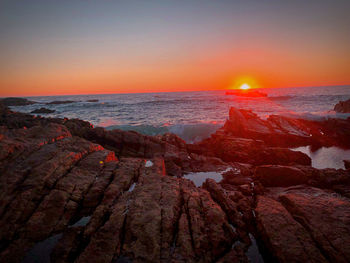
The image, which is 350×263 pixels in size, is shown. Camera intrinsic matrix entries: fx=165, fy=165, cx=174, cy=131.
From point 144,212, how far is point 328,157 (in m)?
16.5

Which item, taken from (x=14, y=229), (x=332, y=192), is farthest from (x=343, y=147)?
(x=14, y=229)

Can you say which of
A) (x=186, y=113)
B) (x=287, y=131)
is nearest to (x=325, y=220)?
(x=287, y=131)

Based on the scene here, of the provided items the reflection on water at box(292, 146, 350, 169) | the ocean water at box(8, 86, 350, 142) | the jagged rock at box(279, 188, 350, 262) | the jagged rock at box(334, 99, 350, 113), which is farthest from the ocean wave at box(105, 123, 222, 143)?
the jagged rock at box(334, 99, 350, 113)

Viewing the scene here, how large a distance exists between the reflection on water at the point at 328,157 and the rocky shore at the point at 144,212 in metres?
4.52

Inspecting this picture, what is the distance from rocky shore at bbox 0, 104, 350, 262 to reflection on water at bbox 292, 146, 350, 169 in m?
4.52

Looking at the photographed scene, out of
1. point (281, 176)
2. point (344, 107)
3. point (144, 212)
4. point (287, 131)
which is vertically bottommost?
point (281, 176)

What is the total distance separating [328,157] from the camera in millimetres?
14016

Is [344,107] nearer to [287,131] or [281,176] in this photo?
[287,131]

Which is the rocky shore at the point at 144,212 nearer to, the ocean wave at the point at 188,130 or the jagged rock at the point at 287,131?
the jagged rock at the point at 287,131

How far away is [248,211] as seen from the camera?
661cm

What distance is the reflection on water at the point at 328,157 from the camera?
41.0 ft

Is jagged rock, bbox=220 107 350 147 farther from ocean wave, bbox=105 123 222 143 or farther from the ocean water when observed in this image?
the ocean water

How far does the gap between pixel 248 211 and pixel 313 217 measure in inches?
80.5

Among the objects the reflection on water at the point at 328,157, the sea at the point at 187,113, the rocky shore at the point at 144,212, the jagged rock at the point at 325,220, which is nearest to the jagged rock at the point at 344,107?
the sea at the point at 187,113
